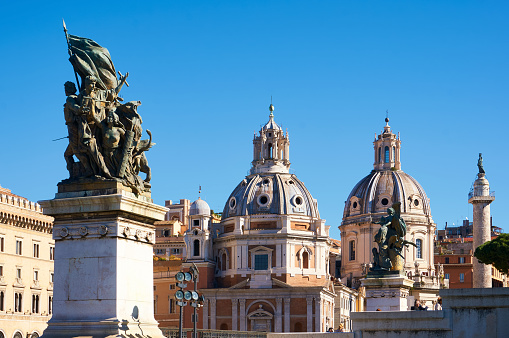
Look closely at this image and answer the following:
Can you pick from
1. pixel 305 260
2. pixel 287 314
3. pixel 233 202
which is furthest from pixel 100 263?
pixel 233 202

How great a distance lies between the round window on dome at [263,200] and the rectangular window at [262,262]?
6.34m

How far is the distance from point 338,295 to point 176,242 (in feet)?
94.3

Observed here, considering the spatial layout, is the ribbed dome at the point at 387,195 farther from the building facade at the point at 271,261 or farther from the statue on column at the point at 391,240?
the statue on column at the point at 391,240

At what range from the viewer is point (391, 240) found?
29.2 meters

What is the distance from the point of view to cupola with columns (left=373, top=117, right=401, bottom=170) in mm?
129500

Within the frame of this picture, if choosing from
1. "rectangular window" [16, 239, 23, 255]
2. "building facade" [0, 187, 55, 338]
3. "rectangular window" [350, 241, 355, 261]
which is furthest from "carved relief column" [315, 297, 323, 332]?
"rectangular window" [16, 239, 23, 255]

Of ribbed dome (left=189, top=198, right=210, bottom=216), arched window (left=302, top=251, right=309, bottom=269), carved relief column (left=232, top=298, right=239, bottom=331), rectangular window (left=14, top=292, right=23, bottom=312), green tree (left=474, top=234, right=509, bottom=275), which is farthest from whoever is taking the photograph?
ribbed dome (left=189, top=198, right=210, bottom=216)

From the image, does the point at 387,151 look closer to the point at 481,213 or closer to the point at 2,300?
the point at 481,213

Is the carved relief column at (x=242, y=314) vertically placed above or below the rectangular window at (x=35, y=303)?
below

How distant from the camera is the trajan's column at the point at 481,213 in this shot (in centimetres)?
9762

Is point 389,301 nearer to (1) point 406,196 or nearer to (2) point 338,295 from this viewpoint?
(2) point 338,295

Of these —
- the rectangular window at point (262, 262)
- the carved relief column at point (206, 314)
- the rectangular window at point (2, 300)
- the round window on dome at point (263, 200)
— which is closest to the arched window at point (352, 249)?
the round window on dome at point (263, 200)

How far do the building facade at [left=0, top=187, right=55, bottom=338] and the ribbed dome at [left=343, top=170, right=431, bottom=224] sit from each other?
55008 mm

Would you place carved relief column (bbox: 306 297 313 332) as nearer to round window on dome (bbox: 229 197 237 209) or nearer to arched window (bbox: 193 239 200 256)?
arched window (bbox: 193 239 200 256)
